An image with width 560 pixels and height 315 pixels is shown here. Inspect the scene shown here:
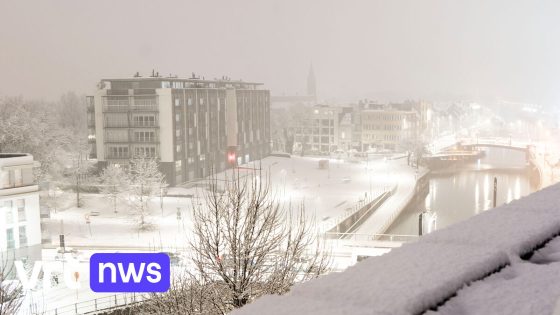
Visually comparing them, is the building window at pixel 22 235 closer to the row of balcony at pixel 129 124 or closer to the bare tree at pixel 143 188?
the bare tree at pixel 143 188

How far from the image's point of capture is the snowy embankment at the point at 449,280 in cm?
129

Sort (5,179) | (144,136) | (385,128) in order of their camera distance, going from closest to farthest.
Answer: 1. (5,179)
2. (144,136)
3. (385,128)

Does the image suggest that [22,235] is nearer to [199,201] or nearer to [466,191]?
[199,201]

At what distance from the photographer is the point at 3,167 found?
69.7ft

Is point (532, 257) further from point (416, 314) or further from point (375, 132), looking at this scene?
point (375, 132)

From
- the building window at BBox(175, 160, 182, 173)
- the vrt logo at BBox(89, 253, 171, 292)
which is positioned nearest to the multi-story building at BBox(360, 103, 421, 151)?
the building window at BBox(175, 160, 182, 173)

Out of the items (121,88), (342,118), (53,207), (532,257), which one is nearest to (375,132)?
(342,118)

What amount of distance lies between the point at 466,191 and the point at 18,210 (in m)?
36.2

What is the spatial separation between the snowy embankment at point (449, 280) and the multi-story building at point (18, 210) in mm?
21251

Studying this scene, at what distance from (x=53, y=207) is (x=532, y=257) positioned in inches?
1451

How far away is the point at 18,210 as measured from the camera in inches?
838

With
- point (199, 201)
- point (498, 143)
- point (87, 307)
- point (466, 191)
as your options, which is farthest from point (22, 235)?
point (498, 143)

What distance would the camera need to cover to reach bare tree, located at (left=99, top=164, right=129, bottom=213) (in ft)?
120

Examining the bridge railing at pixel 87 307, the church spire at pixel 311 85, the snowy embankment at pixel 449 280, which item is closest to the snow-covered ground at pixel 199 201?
the bridge railing at pixel 87 307
